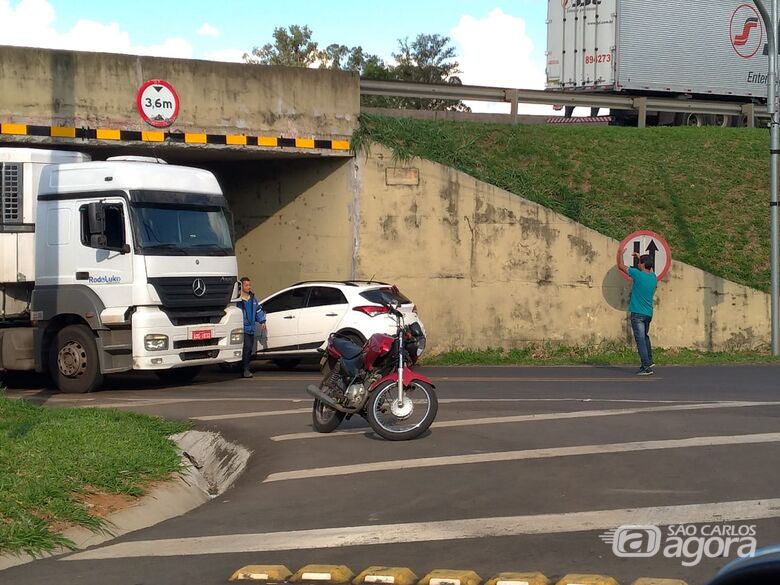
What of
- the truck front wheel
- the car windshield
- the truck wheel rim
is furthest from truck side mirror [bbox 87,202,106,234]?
the car windshield

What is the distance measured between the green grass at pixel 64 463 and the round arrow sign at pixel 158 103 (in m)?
8.10

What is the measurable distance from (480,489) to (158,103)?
515 inches

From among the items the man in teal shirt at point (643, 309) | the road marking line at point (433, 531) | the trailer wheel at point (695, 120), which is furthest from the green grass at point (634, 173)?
the road marking line at point (433, 531)

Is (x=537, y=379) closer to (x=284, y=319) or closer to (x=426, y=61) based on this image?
(x=284, y=319)

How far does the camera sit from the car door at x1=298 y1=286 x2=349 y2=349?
18453mm

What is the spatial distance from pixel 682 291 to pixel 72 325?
39.7ft

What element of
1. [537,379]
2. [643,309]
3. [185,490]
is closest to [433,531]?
[185,490]

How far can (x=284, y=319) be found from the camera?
19.1 m

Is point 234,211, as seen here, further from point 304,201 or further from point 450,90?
point 450,90

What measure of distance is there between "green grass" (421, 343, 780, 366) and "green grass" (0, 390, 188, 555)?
31.6 feet

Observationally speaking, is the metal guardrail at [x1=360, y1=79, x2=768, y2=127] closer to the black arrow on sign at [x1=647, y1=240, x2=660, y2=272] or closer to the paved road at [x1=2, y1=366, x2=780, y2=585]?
the black arrow on sign at [x1=647, y1=240, x2=660, y2=272]

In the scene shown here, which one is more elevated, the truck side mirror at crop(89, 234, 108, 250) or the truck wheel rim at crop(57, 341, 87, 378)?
the truck side mirror at crop(89, 234, 108, 250)

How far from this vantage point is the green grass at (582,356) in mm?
20125

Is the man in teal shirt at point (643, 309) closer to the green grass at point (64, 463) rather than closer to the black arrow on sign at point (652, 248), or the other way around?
the black arrow on sign at point (652, 248)
